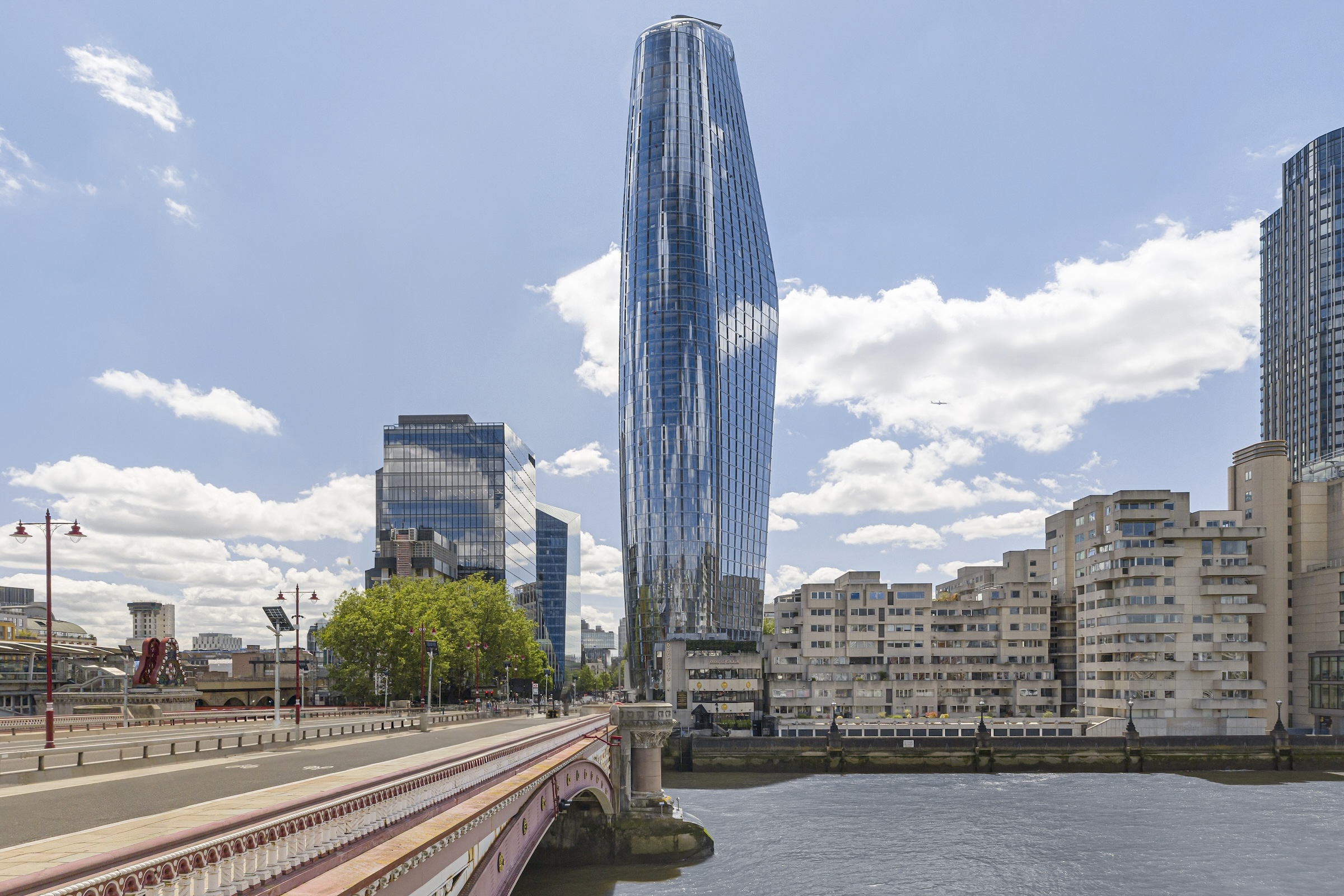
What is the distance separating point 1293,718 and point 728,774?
290 ft

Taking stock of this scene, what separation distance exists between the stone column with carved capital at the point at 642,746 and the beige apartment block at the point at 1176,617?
91.7 metres

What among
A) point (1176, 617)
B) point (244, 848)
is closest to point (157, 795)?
point (244, 848)

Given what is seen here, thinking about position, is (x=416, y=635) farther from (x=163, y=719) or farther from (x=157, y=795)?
(x=157, y=795)

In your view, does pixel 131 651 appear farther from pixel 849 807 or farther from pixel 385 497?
pixel 385 497

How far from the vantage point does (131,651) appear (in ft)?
285

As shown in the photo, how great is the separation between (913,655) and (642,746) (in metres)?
98.3

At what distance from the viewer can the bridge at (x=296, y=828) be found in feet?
35.5

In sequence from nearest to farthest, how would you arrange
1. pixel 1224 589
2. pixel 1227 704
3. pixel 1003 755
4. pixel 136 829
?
pixel 136 829 < pixel 1003 755 < pixel 1227 704 < pixel 1224 589

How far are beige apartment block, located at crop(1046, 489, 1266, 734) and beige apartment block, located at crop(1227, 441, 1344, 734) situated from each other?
2.79 metres

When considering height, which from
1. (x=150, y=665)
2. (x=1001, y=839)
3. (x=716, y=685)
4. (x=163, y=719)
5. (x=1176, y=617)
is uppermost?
(x=1176, y=617)

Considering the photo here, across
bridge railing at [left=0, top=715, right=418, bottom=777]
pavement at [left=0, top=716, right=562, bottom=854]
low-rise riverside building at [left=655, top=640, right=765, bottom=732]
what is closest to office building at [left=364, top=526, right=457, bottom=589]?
low-rise riverside building at [left=655, top=640, right=765, bottom=732]

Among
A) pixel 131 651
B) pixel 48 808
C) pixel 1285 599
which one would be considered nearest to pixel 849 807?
pixel 131 651

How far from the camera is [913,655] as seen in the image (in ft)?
504

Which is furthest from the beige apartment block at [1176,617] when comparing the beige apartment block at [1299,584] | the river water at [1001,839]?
the river water at [1001,839]
